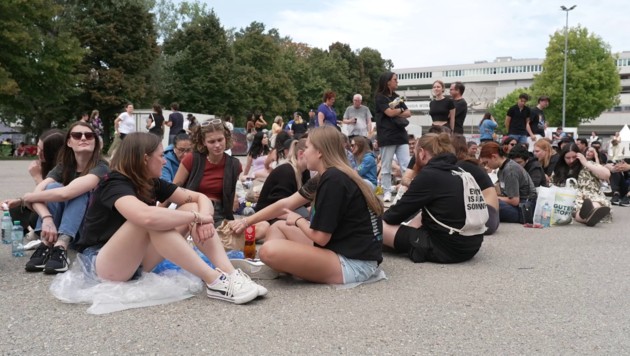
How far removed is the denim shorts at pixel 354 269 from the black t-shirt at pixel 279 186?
71.7 inches

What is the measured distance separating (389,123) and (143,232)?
678 centimetres

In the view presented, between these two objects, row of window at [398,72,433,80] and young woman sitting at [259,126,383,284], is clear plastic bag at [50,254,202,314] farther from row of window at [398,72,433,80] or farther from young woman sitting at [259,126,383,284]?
row of window at [398,72,433,80]

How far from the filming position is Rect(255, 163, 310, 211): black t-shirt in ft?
20.4

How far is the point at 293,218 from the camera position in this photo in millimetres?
4746

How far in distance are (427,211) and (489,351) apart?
223 cm

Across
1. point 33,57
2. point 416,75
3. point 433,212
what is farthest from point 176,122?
point 416,75

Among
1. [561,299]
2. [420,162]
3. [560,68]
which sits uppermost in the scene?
[560,68]

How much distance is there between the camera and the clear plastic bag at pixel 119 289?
3973 mm

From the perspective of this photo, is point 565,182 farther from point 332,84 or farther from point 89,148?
point 332,84

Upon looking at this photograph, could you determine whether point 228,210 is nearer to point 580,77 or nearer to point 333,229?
point 333,229

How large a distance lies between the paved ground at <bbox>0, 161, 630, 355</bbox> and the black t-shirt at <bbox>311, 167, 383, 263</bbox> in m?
0.34

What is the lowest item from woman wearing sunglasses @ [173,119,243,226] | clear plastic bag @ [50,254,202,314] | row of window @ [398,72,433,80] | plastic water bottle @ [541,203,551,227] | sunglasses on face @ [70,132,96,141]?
plastic water bottle @ [541,203,551,227]

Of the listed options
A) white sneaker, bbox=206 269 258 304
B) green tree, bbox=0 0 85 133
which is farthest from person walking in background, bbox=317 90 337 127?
green tree, bbox=0 0 85 133

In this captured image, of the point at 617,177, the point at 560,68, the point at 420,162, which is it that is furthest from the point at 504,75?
the point at 420,162
